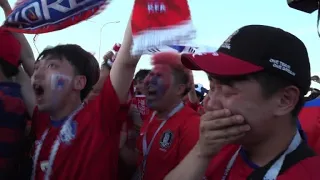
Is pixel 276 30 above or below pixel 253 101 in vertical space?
above

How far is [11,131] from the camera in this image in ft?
7.15

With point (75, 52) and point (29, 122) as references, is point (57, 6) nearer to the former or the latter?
point (75, 52)

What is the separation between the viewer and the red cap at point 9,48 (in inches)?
94.3

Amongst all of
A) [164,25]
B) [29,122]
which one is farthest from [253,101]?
[29,122]

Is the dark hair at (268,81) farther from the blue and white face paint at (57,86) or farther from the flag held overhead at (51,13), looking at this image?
the blue and white face paint at (57,86)

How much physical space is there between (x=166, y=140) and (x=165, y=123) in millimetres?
193

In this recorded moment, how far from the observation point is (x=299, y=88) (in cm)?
144

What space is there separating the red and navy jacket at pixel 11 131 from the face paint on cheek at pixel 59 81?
0.79 feet

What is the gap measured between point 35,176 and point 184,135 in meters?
1.04

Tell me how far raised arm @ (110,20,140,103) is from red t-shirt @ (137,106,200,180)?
0.87m

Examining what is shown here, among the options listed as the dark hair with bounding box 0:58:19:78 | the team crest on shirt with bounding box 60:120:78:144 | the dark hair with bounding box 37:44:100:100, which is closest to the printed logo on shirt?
the team crest on shirt with bounding box 60:120:78:144

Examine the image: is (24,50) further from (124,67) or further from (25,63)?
(124,67)

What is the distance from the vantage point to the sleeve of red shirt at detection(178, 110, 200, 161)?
2680mm

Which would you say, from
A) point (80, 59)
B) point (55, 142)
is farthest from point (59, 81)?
point (55, 142)
